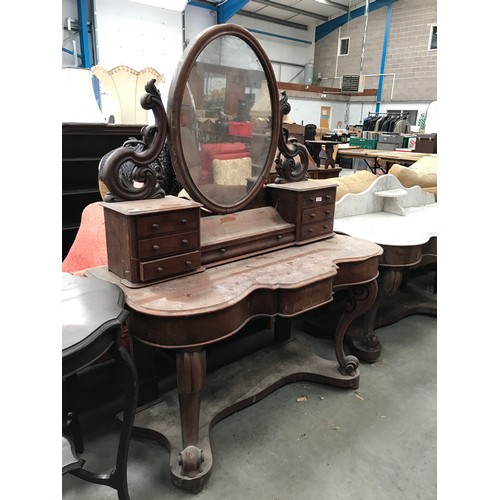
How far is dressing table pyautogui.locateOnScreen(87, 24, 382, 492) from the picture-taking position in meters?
1.43

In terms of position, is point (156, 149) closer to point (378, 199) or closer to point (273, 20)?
point (378, 199)

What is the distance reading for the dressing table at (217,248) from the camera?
56.3 inches

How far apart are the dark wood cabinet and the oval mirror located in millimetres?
2351

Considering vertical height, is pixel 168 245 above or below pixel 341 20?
below

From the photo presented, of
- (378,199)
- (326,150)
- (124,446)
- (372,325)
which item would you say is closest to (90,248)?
(124,446)

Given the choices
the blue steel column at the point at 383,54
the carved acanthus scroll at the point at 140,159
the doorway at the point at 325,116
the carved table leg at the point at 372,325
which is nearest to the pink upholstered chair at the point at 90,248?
the carved acanthus scroll at the point at 140,159

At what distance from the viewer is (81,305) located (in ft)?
3.87

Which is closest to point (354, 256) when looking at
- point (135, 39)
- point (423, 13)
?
point (135, 39)

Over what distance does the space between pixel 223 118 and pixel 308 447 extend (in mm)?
1453

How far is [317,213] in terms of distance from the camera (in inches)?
82.0

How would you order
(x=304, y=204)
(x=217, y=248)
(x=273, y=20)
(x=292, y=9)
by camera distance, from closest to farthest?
1. (x=217, y=248)
2. (x=304, y=204)
3. (x=292, y=9)
4. (x=273, y=20)

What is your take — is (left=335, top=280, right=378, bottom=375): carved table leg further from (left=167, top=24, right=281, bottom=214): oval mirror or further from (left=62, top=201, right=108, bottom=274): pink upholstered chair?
(left=62, top=201, right=108, bottom=274): pink upholstered chair
